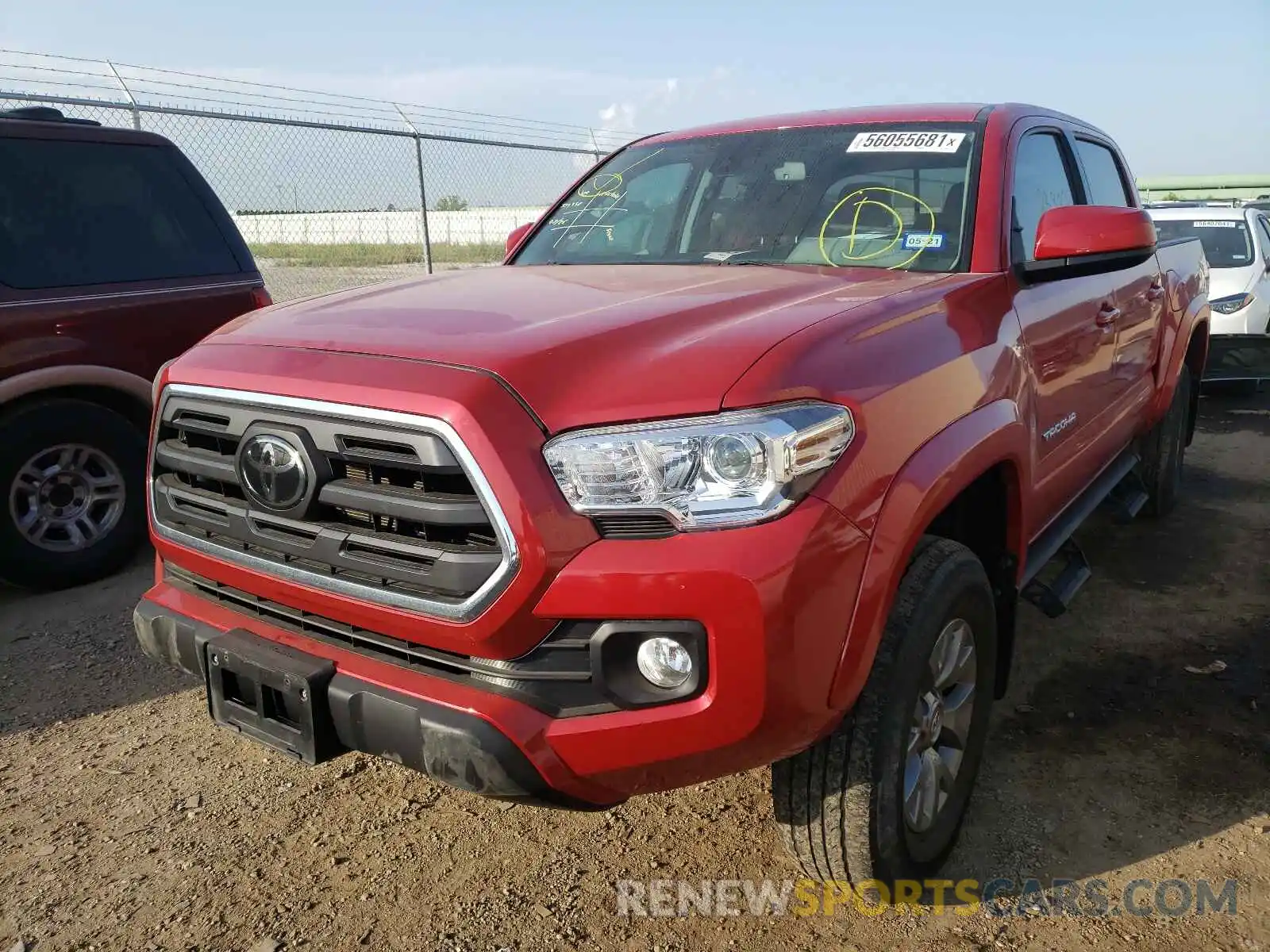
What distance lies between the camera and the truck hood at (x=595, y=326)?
1.88m

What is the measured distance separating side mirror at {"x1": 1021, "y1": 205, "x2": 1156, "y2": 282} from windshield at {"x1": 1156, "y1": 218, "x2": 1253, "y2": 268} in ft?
22.3

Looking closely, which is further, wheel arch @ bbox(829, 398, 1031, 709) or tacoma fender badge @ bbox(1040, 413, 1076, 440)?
tacoma fender badge @ bbox(1040, 413, 1076, 440)

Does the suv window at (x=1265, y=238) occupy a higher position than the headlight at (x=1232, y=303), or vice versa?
the suv window at (x=1265, y=238)

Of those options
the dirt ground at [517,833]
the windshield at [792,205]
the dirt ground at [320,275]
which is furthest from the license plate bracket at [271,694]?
the dirt ground at [320,275]

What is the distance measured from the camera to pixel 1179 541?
5082 millimetres

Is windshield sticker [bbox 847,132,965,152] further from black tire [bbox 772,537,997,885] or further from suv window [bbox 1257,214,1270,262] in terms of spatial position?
suv window [bbox 1257,214,1270,262]

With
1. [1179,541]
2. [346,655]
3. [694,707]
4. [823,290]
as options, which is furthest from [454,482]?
[1179,541]

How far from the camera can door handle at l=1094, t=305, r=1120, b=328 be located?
3395 mm

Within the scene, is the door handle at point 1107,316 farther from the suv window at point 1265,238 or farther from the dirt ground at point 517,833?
the suv window at point 1265,238

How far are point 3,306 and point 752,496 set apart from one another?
145 inches

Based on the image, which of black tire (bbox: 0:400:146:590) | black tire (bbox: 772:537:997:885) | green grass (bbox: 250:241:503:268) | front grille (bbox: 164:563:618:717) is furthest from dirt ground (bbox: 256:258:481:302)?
black tire (bbox: 772:537:997:885)

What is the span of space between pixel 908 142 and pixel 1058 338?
0.77m

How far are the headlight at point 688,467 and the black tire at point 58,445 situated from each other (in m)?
3.34

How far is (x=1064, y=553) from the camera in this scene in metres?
3.59
